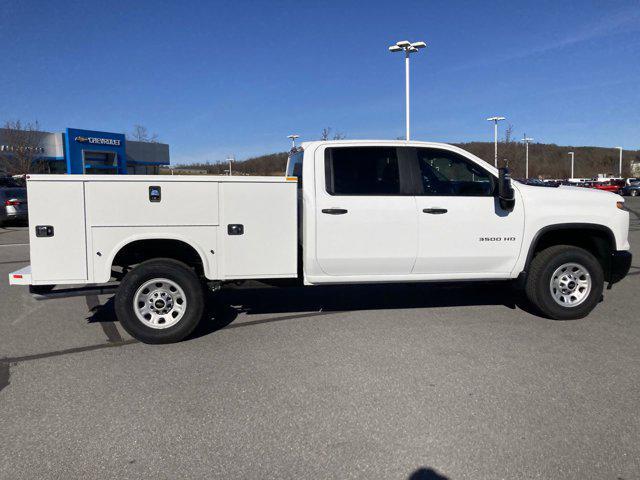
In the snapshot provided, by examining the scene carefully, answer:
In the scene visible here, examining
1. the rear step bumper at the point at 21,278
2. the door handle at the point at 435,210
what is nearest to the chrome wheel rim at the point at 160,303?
the rear step bumper at the point at 21,278

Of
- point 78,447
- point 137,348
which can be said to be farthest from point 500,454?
point 137,348

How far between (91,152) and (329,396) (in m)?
39.1

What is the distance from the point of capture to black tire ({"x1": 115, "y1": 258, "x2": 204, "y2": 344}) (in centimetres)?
542

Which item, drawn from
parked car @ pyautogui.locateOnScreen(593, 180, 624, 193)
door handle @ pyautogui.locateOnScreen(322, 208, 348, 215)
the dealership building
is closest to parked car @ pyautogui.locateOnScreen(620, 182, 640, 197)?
parked car @ pyautogui.locateOnScreen(593, 180, 624, 193)

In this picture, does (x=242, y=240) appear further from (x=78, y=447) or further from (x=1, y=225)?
(x=1, y=225)

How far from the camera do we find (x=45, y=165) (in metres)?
47.2

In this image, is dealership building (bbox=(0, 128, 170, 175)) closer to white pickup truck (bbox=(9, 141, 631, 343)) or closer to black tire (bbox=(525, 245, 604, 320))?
white pickup truck (bbox=(9, 141, 631, 343))

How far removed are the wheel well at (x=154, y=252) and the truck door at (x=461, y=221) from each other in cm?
247

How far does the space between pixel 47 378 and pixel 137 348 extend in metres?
0.97

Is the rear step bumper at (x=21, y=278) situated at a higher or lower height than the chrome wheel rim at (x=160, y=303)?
higher

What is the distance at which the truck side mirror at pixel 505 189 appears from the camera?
19.2 feet

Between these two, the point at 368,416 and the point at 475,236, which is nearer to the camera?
the point at 368,416

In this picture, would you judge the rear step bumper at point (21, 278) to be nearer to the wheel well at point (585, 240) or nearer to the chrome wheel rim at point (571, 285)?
the wheel well at point (585, 240)

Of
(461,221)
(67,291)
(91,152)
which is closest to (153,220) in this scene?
(67,291)
